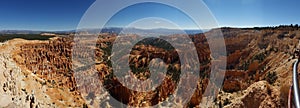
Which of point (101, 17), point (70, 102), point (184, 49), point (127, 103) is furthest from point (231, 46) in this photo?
point (101, 17)

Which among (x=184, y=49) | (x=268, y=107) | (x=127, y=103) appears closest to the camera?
(x=268, y=107)

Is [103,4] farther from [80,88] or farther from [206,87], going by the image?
[80,88]

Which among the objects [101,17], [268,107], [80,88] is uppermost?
[101,17]

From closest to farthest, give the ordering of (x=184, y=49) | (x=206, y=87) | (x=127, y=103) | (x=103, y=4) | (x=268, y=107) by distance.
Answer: (x=268, y=107) → (x=103, y=4) → (x=127, y=103) → (x=206, y=87) → (x=184, y=49)

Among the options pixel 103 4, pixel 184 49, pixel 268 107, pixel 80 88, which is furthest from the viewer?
pixel 184 49

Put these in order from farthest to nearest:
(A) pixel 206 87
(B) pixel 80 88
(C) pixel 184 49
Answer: (C) pixel 184 49, (B) pixel 80 88, (A) pixel 206 87

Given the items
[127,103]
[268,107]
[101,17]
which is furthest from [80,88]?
[268,107]

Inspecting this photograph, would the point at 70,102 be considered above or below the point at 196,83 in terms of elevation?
below

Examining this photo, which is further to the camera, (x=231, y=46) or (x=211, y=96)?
(x=231, y=46)

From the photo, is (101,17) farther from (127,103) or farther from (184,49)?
(184,49)
